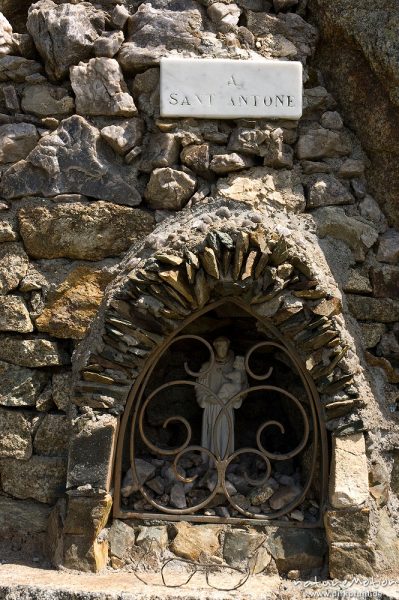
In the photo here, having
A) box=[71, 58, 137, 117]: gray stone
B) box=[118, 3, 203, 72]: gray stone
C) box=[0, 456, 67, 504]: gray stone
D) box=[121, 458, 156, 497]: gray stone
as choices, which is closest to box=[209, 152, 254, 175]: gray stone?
box=[71, 58, 137, 117]: gray stone

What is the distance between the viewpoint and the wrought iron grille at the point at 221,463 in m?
3.80

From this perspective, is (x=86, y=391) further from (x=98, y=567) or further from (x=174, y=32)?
(x=174, y=32)

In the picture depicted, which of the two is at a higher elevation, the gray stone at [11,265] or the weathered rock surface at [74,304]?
the gray stone at [11,265]

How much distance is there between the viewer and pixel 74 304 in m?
A: 3.83

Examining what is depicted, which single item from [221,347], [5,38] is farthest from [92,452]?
[5,38]

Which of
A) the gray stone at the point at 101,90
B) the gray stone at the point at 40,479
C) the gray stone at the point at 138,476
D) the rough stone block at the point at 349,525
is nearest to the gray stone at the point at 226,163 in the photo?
the gray stone at the point at 101,90

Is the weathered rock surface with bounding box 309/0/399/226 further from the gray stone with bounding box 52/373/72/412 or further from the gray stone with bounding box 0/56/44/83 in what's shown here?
the gray stone with bounding box 52/373/72/412

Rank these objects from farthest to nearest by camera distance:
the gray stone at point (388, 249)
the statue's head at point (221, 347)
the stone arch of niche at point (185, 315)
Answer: the statue's head at point (221, 347)
the gray stone at point (388, 249)
the stone arch of niche at point (185, 315)

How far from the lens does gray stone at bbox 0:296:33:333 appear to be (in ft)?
12.5

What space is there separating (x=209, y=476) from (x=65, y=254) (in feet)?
4.26

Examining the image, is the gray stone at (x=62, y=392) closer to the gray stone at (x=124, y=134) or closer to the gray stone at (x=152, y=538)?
the gray stone at (x=152, y=538)

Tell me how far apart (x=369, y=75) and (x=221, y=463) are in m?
2.08

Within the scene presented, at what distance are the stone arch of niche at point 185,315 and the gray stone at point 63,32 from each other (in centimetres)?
113

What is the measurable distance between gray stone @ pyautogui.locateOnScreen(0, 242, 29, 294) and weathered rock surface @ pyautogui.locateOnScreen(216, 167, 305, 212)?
1.01 meters
